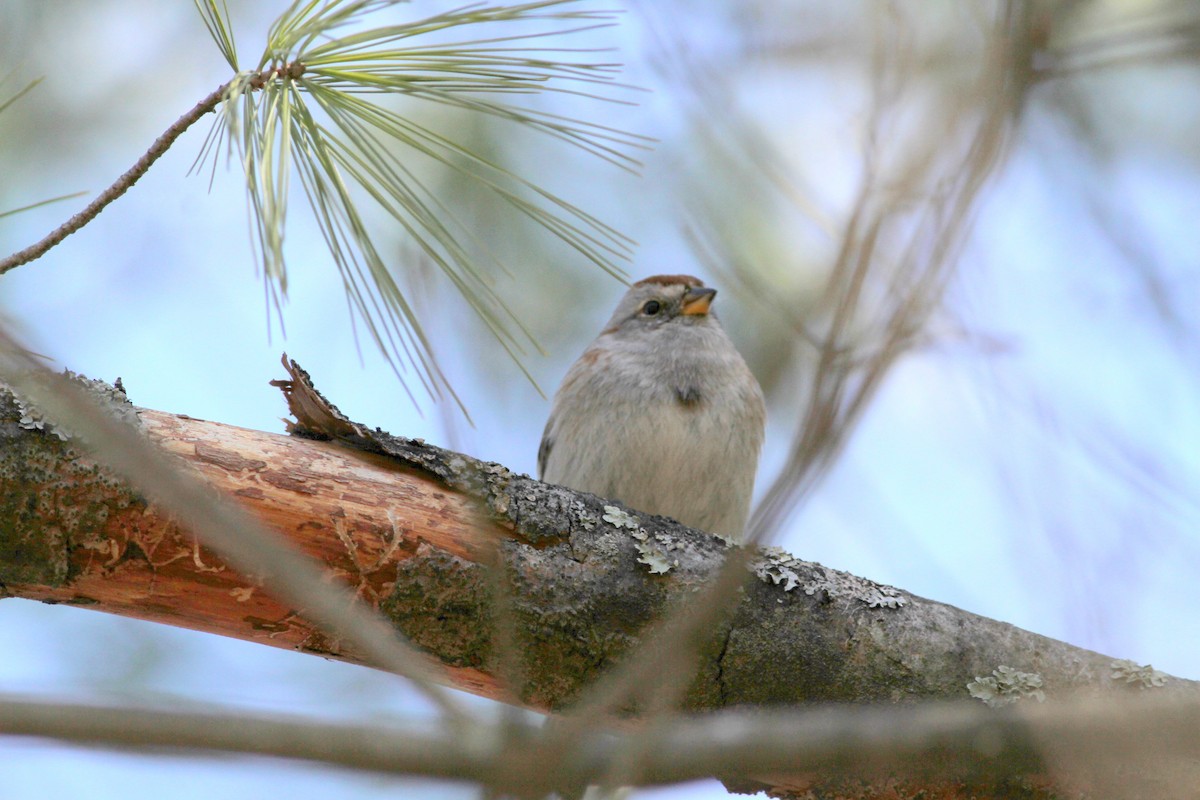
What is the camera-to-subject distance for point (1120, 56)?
1955 millimetres

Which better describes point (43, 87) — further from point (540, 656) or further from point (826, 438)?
point (826, 438)

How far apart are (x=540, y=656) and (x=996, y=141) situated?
2274 mm

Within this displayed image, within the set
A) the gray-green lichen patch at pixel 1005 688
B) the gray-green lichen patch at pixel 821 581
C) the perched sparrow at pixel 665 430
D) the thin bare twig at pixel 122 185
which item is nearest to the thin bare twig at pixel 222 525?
the thin bare twig at pixel 122 185

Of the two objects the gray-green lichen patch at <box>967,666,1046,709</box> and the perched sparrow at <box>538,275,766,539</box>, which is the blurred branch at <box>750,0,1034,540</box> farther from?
the perched sparrow at <box>538,275,766,539</box>

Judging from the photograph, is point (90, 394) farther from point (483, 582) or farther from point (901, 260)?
point (901, 260)

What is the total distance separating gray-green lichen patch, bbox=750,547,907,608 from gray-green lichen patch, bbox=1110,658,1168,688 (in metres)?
0.67

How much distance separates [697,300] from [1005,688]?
2.75 metres

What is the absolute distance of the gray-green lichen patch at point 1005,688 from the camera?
3320mm

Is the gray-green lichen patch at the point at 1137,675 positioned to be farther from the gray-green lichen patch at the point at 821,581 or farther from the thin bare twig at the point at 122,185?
the thin bare twig at the point at 122,185

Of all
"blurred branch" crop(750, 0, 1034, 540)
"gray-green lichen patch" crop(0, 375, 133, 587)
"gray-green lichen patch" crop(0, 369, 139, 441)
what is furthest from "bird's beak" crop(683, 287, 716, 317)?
"blurred branch" crop(750, 0, 1034, 540)

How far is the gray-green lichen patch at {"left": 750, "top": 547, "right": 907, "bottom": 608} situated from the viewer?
11.3 feet

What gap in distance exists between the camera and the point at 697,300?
18.4 ft

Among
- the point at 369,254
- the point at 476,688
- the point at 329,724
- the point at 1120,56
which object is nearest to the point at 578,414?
the point at 476,688

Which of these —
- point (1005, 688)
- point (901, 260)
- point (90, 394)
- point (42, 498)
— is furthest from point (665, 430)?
point (901, 260)
